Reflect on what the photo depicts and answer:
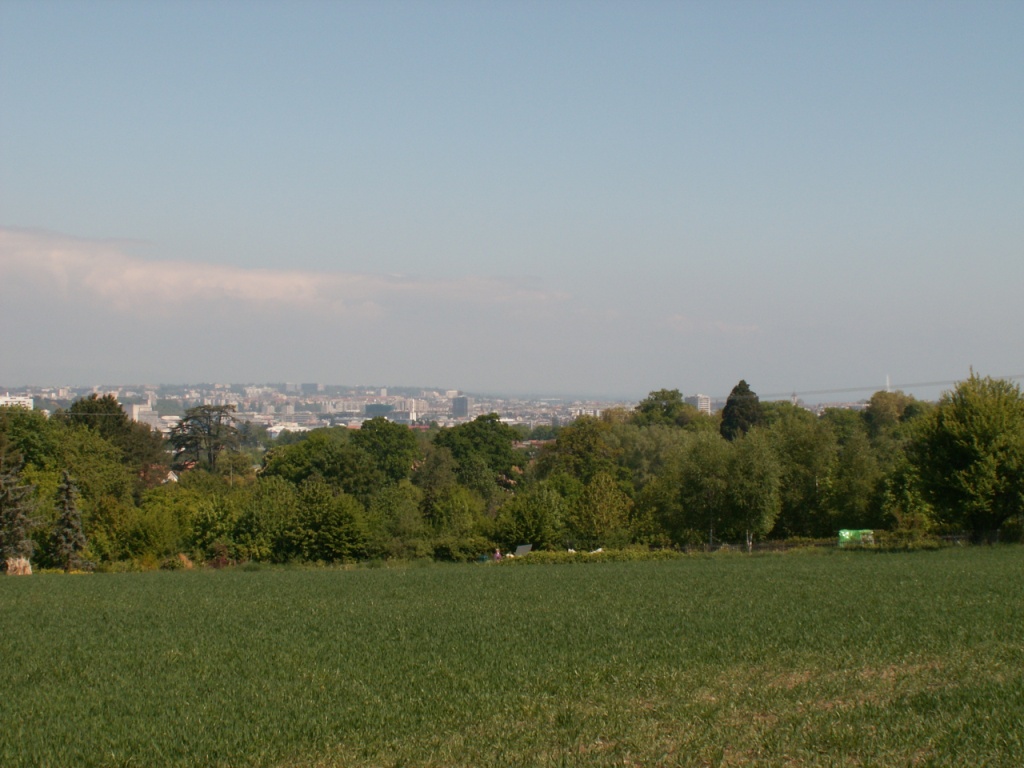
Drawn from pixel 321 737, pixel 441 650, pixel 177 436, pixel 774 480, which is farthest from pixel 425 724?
pixel 177 436

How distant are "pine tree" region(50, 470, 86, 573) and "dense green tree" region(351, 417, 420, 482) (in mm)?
38545

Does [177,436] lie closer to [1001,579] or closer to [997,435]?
[997,435]

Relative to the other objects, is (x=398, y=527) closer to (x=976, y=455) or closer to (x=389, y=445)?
(x=389, y=445)

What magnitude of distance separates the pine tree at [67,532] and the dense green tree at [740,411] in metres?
69.6

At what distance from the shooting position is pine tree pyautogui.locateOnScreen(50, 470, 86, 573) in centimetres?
5178

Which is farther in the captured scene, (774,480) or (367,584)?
(774,480)

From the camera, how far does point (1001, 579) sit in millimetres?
26516

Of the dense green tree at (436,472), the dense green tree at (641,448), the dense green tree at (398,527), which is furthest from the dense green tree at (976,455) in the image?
the dense green tree at (641,448)

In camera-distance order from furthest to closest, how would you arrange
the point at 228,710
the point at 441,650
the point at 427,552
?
the point at 427,552
the point at 441,650
the point at 228,710

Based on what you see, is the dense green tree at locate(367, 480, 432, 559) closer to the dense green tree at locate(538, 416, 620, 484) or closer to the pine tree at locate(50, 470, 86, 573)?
the pine tree at locate(50, 470, 86, 573)

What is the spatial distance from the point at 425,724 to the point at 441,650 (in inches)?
209

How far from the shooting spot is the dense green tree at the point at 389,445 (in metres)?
90.8

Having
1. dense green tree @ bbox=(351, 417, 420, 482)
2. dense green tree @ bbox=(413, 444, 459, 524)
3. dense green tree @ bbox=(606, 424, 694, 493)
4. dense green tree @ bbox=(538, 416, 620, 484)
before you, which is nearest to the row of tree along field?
dense green tree @ bbox=(413, 444, 459, 524)

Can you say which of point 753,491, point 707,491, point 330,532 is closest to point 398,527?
point 330,532
